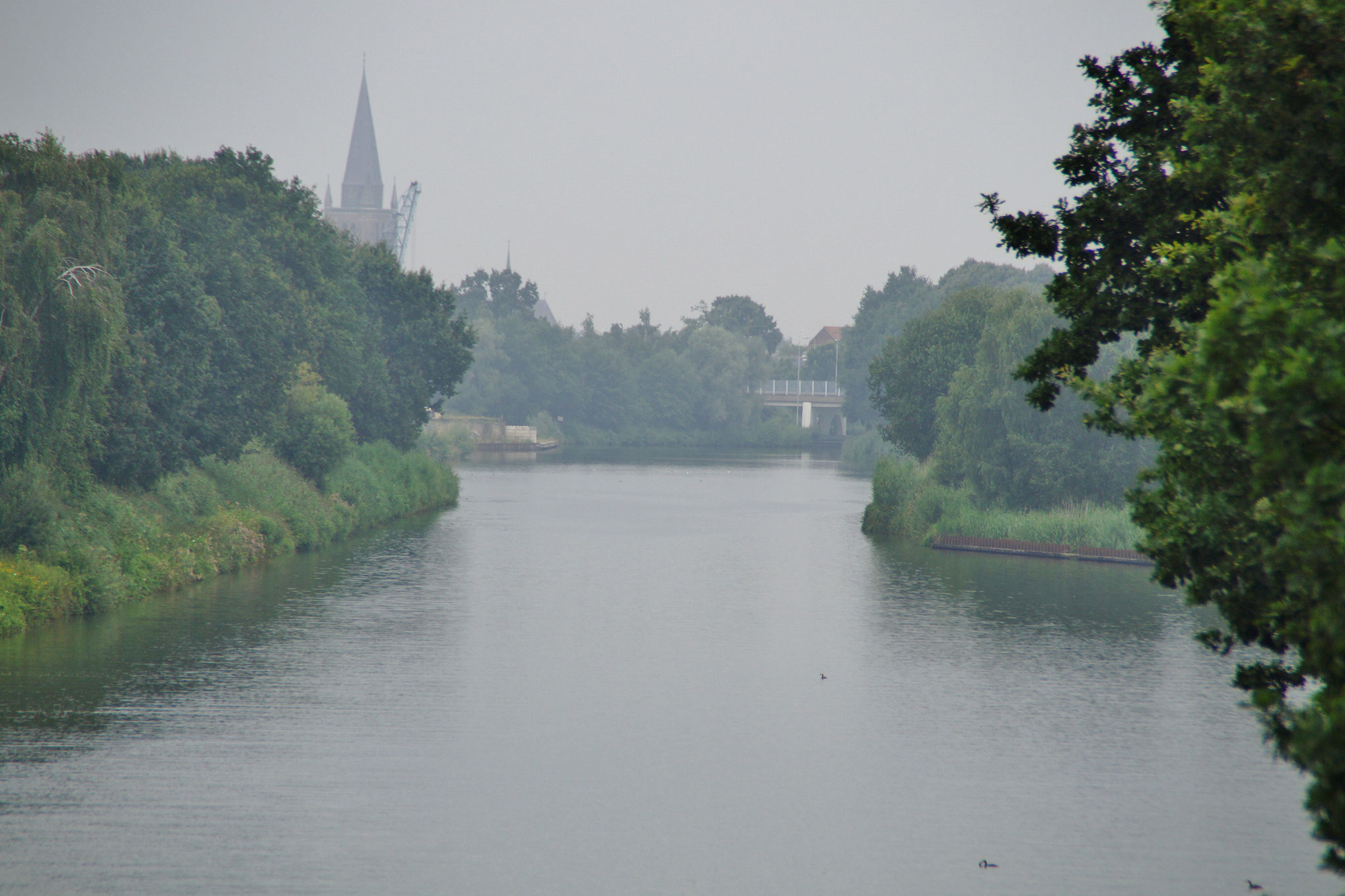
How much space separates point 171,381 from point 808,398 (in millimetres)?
116678

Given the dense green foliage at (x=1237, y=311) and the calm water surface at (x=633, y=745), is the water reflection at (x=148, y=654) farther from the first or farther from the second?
the dense green foliage at (x=1237, y=311)

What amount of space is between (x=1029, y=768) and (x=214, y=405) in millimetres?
31658

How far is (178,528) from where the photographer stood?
38.0 m

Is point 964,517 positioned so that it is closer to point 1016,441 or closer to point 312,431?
point 1016,441

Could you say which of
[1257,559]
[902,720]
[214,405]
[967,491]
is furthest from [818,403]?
[1257,559]

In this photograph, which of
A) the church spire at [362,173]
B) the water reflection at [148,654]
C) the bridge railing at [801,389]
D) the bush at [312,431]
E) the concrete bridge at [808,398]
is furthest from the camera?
the church spire at [362,173]

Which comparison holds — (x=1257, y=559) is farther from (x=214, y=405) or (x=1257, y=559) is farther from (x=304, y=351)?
(x=304, y=351)

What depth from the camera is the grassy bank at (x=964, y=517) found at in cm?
4612

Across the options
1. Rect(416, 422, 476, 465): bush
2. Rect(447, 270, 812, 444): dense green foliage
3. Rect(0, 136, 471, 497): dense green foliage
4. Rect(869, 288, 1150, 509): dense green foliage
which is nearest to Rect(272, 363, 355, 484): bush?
Rect(0, 136, 471, 497): dense green foliage

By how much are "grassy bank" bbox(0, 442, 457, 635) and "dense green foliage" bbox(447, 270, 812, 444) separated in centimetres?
8482

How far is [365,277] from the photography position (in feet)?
227

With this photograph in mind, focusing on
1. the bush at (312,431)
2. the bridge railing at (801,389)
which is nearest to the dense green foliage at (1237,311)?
the bush at (312,431)

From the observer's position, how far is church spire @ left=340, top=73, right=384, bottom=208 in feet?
616

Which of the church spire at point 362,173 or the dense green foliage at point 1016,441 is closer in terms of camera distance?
the dense green foliage at point 1016,441
